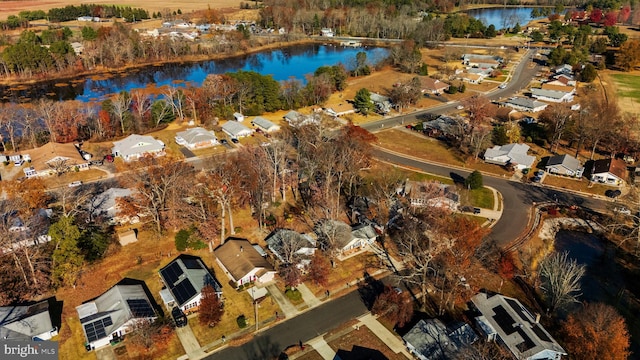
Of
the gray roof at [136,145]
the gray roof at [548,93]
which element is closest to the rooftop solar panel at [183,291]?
the gray roof at [136,145]

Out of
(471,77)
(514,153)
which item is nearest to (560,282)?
(514,153)

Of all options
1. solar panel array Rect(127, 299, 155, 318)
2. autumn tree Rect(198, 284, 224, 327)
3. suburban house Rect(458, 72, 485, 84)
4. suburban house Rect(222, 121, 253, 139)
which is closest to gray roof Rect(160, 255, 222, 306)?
autumn tree Rect(198, 284, 224, 327)

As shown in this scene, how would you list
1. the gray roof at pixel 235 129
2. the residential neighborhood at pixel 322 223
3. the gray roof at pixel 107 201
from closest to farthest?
the residential neighborhood at pixel 322 223
the gray roof at pixel 107 201
the gray roof at pixel 235 129

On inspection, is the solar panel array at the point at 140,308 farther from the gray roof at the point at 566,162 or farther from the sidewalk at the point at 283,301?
the gray roof at the point at 566,162

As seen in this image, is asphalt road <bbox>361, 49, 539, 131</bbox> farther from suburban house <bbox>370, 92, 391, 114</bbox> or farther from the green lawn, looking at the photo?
the green lawn

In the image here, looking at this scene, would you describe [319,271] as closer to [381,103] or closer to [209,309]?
[209,309]

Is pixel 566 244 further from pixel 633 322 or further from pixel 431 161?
pixel 431 161

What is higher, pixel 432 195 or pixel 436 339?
pixel 432 195
